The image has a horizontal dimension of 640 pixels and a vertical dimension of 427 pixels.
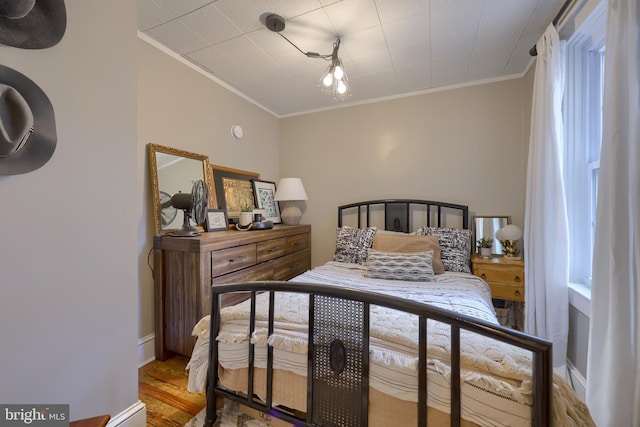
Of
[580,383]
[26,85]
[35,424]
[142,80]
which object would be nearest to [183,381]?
[35,424]

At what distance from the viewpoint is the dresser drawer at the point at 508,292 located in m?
2.18

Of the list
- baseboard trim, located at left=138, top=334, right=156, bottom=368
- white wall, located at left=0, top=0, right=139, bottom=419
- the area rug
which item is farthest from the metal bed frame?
baseboard trim, located at left=138, top=334, right=156, bottom=368

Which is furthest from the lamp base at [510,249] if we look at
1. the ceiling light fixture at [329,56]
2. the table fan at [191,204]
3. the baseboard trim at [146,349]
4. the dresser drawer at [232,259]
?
the baseboard trim at [146,349]

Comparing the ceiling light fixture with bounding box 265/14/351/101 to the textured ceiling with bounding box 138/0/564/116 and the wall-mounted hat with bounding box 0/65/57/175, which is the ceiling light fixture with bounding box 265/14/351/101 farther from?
the wall-mounted hat with bounding box 0/65/57/175

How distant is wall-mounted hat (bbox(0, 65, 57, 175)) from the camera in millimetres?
895

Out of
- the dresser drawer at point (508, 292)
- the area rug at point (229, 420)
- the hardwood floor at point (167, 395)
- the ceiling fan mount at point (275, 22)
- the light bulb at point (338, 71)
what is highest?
the ceiling fan mount at point (275, 22)

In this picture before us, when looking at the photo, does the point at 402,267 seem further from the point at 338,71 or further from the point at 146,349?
the point at 146,349

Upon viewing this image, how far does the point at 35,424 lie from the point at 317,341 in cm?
102

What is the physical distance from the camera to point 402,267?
2.09 meters

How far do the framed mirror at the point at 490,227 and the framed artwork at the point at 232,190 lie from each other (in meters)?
2.43

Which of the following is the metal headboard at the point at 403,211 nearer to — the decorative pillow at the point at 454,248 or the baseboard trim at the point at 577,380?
the decorative pillow at the point at 454,248

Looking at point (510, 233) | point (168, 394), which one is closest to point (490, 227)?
point (510, 233)

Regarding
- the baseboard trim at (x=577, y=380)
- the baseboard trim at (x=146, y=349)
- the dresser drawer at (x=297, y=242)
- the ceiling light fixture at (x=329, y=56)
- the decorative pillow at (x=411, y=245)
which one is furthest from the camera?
the dresser drawer at (x=297, y=242)

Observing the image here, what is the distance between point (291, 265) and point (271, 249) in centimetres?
46
